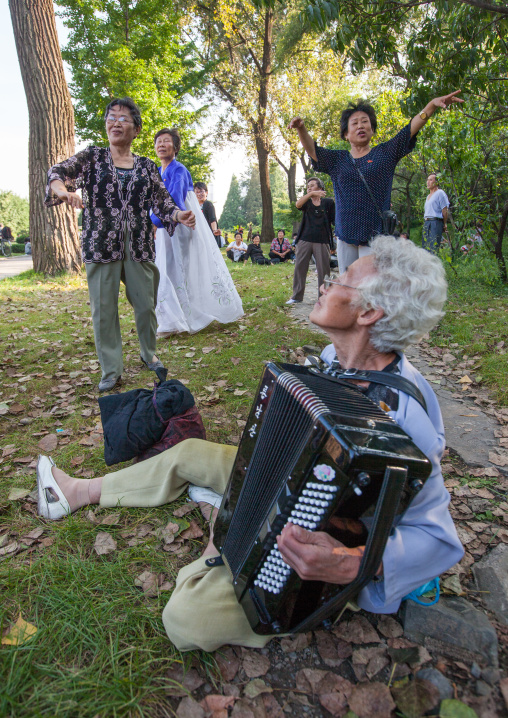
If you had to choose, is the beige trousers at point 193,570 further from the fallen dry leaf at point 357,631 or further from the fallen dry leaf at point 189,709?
the fallen dry leaf at point 357,631

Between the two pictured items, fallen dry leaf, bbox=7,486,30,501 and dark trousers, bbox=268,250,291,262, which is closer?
fallen dry leaf, bbox=7,486,30,501

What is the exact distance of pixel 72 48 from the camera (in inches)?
719

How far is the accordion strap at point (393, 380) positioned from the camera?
162 cm

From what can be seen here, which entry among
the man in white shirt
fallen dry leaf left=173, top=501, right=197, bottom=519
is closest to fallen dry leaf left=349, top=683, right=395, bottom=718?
fallen dry leaf left=173, top=501, right=197, bottom=519

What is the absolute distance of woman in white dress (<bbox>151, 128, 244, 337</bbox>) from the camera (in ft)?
18.4

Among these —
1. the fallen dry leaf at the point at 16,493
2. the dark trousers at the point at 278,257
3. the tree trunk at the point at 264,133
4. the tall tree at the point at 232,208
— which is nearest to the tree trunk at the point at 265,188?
the tree trunk at the point at 264,133

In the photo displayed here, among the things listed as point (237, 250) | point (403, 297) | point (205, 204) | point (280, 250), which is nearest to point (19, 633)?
point (403, 297)

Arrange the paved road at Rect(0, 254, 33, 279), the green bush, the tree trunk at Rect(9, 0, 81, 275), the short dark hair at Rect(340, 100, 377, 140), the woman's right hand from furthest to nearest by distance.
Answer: the paved road at Rect(0, 254, 33, 279)
the tree trunk at Rect(9, 0, 81, 275)
the green bush
the short dark hair at Rect(340, 100, 377, 140)
the woman's right hand

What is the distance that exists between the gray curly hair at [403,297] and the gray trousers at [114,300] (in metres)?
2.76

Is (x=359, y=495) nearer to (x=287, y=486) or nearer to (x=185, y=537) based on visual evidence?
(x=287, y=486)

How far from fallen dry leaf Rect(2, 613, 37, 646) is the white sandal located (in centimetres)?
68

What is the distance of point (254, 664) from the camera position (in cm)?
172

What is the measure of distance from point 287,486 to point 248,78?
22.0 m

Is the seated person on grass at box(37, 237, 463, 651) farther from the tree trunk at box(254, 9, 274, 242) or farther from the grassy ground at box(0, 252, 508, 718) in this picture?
the tree trunk at box(254, 9, 274, 242)
